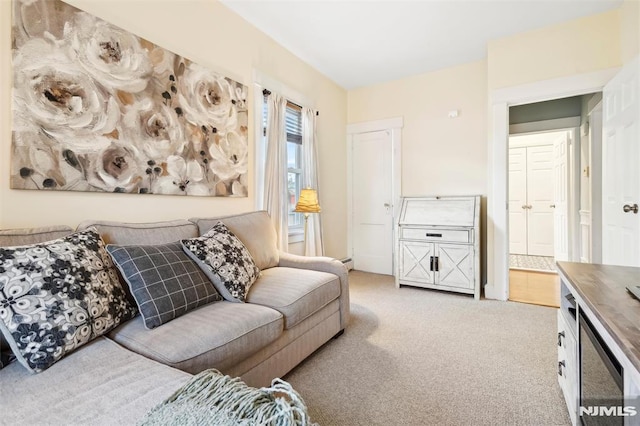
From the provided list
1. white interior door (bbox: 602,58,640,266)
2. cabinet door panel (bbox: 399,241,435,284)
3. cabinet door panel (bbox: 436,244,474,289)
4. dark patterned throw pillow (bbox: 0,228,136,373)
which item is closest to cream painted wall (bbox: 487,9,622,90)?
white interior door (bbox: 602,58,640,266)

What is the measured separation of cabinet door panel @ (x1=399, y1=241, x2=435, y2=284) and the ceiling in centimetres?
223

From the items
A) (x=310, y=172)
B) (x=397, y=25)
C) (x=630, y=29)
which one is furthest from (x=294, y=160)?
(x=630, y=29)

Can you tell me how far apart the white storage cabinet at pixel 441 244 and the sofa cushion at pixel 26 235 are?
10.2 ft

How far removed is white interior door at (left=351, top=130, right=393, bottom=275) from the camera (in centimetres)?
428

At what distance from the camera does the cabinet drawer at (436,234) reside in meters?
3.26

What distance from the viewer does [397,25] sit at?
116 inches

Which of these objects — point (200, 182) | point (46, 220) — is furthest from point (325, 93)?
point (46, 220)

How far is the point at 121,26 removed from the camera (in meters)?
1.90

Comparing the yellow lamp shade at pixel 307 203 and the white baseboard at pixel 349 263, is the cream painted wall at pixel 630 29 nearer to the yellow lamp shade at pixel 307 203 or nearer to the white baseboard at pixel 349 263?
the yellow lamp shade at pixel 307 203

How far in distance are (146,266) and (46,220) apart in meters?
0.70

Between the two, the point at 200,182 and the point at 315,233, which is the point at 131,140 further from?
the point at 315,233

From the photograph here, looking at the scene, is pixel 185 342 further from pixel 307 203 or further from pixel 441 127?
pixel 441 127

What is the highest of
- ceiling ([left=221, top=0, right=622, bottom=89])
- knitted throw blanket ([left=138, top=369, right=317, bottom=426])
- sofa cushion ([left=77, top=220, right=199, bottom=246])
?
ceiling ([left=221, top=0, right=622, bottom=89])

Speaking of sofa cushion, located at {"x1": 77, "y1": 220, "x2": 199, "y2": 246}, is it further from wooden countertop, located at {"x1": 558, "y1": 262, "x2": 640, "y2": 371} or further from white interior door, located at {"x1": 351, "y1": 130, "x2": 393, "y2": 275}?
white interior door, located at {"x1": 351, "y1": 130, "x2": 393, "y2": 275}
